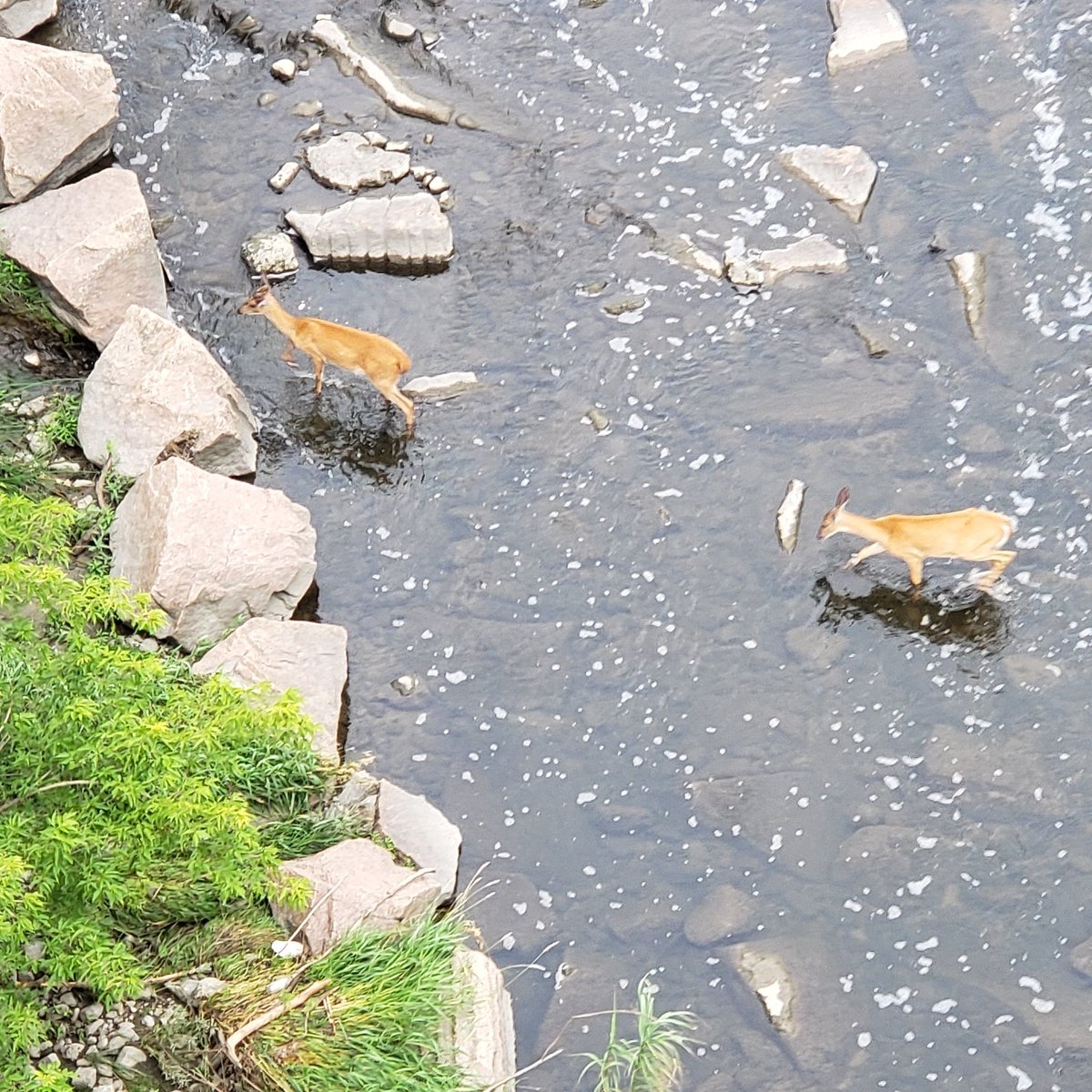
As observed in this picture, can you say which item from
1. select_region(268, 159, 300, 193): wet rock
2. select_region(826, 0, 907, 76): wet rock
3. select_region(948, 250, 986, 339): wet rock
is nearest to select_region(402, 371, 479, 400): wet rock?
select_region(268, 159, 300, 193): wet rock

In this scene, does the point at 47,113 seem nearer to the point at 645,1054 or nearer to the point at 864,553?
the point at 864,553

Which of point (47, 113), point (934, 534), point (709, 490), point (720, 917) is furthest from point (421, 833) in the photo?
point (47, 113)

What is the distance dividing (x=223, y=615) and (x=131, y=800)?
2.93 m

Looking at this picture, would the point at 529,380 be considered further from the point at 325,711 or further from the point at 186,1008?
the point at 186,1008

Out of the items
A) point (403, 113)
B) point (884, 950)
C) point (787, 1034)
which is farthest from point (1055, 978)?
point (403, 113)

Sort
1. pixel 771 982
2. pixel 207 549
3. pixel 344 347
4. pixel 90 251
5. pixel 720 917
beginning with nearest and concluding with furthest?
pixel 771 982 → pixel 720 917 → pixel 207 549 → pixel 344 347 → pixel 90 251

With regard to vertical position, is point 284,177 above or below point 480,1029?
above

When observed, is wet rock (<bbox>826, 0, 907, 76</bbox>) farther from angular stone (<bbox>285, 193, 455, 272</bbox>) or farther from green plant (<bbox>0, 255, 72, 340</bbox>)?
green plant (<bbox>0, 255, 72, 340</bbox>)

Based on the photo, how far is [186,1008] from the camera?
7059 mm

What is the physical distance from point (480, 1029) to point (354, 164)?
714cm

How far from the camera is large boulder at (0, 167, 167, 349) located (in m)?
10.0

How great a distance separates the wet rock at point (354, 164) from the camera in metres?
11.3

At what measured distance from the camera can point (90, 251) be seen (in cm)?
1005

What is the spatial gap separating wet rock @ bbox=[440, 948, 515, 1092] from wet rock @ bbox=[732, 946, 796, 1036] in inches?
51.8
